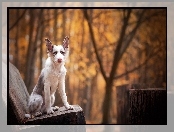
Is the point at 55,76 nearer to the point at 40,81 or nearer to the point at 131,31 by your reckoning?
the point at 40,81

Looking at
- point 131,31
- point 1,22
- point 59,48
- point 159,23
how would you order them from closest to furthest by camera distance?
1. point 59,48
2. point 1,22
3. point 159,23
4. point 131,31

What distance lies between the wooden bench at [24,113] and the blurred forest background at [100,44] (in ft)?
3.94

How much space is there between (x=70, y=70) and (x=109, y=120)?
110cm

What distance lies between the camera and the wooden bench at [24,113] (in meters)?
4.61

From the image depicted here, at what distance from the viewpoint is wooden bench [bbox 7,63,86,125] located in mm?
4613

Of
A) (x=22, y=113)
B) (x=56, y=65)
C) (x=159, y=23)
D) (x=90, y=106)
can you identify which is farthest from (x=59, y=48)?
(x=90, y=106)

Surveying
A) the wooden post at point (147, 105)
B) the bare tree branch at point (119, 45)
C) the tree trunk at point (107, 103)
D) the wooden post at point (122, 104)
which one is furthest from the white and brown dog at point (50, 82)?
the tree trunk at point (107, 103)

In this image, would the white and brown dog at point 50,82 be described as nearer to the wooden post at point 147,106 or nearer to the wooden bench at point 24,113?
the wooden bench at point 24,113

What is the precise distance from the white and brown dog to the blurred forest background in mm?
1310

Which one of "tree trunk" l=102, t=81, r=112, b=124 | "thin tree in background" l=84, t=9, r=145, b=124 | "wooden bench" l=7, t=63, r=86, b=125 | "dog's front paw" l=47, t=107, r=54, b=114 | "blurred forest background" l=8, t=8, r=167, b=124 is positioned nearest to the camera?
"wooden bench" l=7, t=63, r=86, b=125

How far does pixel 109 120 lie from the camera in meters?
6.85

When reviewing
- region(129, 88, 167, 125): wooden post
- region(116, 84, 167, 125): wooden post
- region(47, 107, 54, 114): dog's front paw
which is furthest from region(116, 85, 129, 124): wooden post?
region(47, 107, 54, 114): dog's front paw

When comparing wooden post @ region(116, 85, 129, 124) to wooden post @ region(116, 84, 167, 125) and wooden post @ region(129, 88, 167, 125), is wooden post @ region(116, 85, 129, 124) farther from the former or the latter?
wooden post @ region(129, 88, 167, 125)

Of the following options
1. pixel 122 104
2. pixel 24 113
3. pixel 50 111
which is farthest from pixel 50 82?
pixel 122 104
